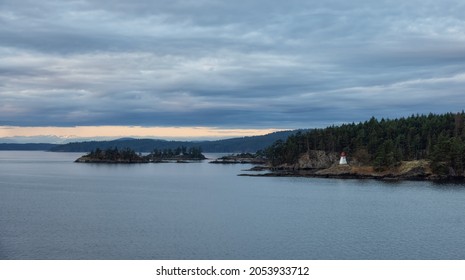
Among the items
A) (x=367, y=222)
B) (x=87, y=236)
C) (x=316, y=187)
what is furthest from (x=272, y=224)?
(x=316, y=187)

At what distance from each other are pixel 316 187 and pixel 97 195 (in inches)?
2099

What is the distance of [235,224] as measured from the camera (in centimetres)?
7425

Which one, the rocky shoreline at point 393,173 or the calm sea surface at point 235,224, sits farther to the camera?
the rocky shoreline at point 393,173

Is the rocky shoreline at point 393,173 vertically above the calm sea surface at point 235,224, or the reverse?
the rocky shoreline at point 393,173

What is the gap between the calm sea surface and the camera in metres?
55.8

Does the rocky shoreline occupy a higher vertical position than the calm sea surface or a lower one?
higher

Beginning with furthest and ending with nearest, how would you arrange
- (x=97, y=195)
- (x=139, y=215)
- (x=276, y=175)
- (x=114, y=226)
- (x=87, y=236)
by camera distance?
(x=276, y=175), (x=97, y=195), (x=139, y=215), (x=114, y=226), (x=87, y=236)

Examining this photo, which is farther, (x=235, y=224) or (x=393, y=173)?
(x=393, y=173)

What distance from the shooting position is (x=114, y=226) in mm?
71938

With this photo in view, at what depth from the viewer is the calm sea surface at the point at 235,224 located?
183 feet

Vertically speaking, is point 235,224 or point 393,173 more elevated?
point 393,173

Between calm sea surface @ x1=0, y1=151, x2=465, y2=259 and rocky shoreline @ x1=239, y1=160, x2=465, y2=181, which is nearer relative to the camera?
calm sea surface @ x1=0, y1=151, x2=465, y2=259

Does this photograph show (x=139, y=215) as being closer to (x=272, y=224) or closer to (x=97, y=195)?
(x=272, y=224)

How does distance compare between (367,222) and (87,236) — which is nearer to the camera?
(87,236)
